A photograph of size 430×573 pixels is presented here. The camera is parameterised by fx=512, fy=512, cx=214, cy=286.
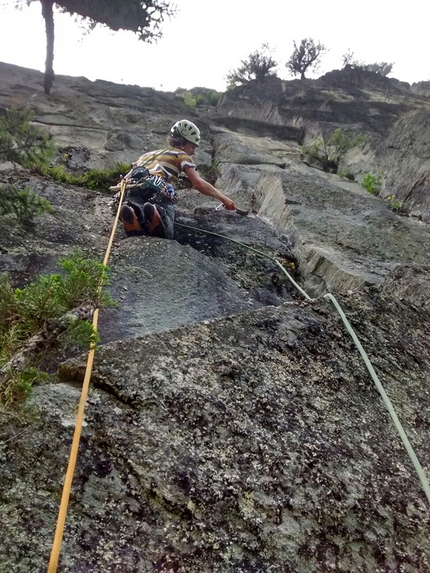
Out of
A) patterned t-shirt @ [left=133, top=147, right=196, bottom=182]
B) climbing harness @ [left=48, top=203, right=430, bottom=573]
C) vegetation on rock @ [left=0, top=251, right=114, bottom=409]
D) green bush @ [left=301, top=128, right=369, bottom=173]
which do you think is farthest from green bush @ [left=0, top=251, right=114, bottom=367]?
green bush @ [left=301, top=128, right=369, bottom=173]

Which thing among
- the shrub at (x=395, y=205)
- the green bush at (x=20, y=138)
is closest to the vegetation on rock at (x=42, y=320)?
the green bush at (x=20, y=138)

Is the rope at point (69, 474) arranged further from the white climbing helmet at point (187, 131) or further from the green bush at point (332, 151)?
the green bush at point (332, 151)

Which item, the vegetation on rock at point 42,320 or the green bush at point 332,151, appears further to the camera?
the green bush at point 332,151

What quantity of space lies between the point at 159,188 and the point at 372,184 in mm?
4725

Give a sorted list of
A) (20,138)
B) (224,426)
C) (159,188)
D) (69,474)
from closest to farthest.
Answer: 1. (69,474)
2. (224,426)
3. (20,138)
4. (159,188)

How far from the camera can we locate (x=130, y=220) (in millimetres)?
5562

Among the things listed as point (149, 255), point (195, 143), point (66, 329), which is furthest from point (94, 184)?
point (66, 329)

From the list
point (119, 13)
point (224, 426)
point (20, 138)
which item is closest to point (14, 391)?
point (224, 426)

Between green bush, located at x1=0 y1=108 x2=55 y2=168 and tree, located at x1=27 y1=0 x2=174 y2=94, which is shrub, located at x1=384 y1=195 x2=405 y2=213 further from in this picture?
tree, located at x1=27 y1=0 x2=174 y2=94

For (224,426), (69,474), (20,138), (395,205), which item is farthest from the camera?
(395,205)

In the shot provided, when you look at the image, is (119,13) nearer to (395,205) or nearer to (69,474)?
(395,205)

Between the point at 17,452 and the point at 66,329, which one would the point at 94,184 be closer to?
the point at 66,329

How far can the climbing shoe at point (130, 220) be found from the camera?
217 inches

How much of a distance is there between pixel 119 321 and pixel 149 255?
124 cm
